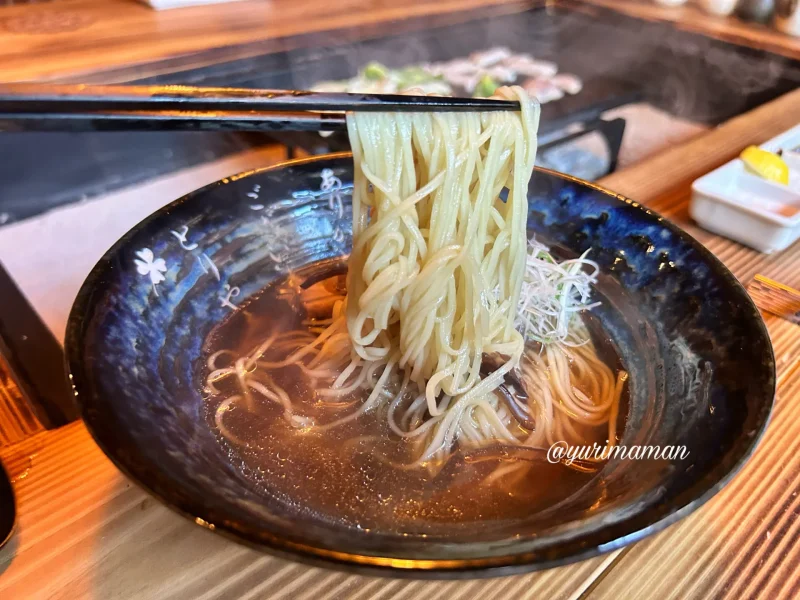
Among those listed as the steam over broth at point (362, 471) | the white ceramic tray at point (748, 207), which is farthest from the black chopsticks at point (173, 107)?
the white ceramic tray at point (748, 207)

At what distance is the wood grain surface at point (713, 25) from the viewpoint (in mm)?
4352

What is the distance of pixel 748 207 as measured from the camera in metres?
2.04

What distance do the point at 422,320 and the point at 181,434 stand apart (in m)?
0.61

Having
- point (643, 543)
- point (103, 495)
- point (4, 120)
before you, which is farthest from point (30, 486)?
point (643, 543)

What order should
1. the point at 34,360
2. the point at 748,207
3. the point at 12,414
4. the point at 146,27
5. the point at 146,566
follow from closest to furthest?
the point at 146,566, the point at 12,414, the point at 34,360, the point at 748,207, the point at 146,27

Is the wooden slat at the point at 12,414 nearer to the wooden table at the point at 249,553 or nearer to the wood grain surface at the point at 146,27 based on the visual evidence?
the wooden table at the point at 249,553

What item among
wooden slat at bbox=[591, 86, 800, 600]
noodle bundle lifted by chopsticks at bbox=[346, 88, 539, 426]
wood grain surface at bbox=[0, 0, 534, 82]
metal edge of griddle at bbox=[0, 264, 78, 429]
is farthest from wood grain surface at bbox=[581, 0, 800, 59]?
metal edge of griddle at bbox=[0, 264, 78, 429]

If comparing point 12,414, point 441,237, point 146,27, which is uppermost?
point 146,27

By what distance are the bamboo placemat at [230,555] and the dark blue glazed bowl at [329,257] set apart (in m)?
0.16

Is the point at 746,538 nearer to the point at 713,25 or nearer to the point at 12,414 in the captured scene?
the point at 12,414

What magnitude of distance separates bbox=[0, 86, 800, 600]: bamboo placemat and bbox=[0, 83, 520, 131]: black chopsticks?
0.74m

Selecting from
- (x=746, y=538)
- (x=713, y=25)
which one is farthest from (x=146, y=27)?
(x=713, y=25)

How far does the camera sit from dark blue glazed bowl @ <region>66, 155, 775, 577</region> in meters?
0.87

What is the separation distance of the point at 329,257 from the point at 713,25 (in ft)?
14.8
